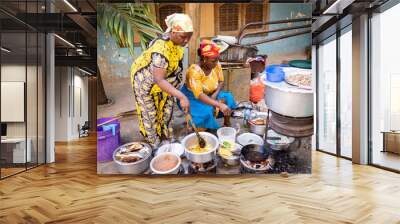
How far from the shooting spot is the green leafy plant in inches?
243

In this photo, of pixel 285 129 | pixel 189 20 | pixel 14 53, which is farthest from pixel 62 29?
pixel 285 129

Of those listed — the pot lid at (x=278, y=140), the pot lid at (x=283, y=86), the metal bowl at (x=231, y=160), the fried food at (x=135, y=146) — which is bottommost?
the metal bowl at (x=231, y=160)

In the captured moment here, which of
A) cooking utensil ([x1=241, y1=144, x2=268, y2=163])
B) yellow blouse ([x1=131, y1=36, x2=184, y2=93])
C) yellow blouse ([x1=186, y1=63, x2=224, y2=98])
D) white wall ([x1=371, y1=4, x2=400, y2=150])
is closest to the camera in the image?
yellow blouse ([x1=131, y1=36, x2=184, y2=93])

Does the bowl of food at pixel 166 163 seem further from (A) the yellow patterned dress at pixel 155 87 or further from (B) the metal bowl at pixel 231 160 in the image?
(B) the metal bowl at pixel 231 160

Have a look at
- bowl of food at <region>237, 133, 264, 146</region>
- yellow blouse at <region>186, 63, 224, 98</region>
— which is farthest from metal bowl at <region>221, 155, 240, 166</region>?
yellow blouse at <region>186, 63, 224, 98</region>

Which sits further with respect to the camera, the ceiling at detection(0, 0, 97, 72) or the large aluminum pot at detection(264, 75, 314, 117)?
the ceiling at detection(0, 0, 97, 72)

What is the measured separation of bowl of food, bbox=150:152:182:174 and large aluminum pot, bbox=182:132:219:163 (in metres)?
0.21

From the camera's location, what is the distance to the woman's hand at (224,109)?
622 cm

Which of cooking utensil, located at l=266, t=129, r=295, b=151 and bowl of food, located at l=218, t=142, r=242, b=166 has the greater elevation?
cooking utensil, located at l=266, t=129, r=295, b=151

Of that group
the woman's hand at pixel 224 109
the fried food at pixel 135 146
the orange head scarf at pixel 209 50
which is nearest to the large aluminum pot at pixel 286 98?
the woman's hand at pixel 224 109

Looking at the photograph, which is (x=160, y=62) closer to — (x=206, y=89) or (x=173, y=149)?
(x=206, y=89)

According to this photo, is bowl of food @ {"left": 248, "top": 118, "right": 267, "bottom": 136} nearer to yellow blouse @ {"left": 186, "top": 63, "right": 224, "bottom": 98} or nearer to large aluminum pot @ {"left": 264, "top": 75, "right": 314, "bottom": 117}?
large aluminum pot @ {"left": 264, "top": 75, "right": 314, "bottom": 117}

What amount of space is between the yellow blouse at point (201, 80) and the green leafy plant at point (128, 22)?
88cm

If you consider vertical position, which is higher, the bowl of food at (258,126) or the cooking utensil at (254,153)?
the bowl of food at (258,126)
